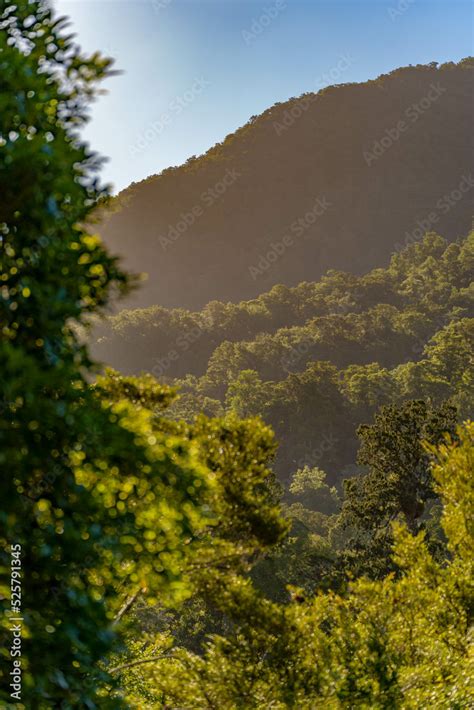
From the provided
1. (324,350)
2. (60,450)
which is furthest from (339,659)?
(324,350)

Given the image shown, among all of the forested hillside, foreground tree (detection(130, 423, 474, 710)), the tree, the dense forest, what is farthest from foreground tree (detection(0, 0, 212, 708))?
the forested hillside

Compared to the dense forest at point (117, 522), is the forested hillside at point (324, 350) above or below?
above

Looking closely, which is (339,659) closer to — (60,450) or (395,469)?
(60,450)

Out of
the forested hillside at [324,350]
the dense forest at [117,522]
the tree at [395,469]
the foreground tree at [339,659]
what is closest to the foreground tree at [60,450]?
the dense forest at [117,522]

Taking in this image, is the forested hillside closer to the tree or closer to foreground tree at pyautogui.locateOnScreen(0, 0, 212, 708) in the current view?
the tree

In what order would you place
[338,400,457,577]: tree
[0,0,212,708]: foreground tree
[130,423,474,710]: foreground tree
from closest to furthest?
[0,0,212,708]: foreground tree, [130,423,474,710]: foreground tree, [338,400,457,577]: tree

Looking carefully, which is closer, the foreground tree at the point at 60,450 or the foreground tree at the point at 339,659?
the foreground tree at the point at 60,450

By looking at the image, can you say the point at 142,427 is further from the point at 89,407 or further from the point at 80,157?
the point at 80,157

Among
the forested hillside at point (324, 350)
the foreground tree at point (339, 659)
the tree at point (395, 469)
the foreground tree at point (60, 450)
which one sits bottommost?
the foreground tree at point (339, 659)

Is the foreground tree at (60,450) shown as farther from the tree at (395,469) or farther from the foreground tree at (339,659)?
the tree at (395,469)

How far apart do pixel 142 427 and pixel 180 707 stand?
635 cm

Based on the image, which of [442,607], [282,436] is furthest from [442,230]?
[442,607]

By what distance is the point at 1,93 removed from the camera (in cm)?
451

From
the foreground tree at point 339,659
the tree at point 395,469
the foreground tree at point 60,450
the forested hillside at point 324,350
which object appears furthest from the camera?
the forested hillside at point 324,350
